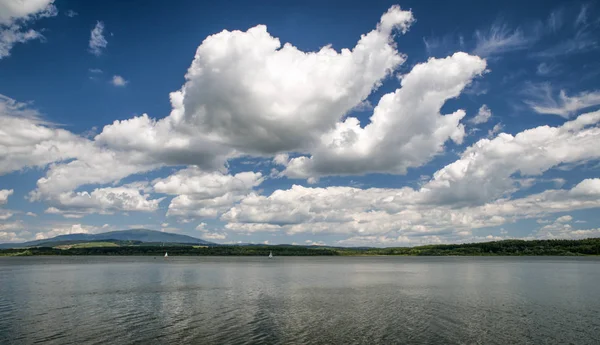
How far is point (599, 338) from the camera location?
1430 inches

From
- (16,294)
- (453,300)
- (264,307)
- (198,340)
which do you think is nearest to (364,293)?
(453,300)

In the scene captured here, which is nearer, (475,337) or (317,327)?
(475,337)

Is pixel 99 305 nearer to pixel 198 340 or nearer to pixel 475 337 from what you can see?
pixel 198 340

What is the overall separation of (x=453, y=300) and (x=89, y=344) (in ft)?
163

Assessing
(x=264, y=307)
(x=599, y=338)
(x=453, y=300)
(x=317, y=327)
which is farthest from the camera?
(x=453, y=300)

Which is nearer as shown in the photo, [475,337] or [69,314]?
[475,337]

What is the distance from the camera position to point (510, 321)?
1743 inches

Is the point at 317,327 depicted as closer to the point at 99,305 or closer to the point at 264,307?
the point at 264,307

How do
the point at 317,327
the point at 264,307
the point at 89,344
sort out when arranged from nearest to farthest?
1. the point at 89,344
2. the point at 317,327
3. the point at 264,307

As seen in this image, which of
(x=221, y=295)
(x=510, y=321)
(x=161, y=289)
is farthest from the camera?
(x=161, y=289)

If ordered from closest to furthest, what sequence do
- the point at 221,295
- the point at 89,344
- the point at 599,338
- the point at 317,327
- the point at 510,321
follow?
the point at 89,344 → the point at 599,338 → the point at 317,327 → the point at 510,321 → the point at 221,295

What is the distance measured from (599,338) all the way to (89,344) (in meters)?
45.3

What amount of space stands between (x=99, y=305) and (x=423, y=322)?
1667 inches

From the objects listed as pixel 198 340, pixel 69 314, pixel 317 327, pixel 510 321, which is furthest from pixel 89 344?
pixel 510 321
